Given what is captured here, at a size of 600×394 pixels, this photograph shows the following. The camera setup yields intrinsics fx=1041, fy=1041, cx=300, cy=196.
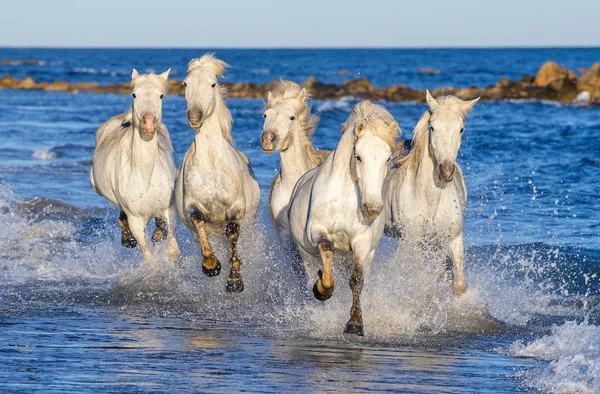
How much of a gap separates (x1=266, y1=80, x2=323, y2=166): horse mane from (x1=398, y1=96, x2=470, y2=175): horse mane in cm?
88

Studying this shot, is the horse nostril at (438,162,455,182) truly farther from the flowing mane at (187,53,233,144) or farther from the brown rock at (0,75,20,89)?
the brown rock at (0,75,20,89)

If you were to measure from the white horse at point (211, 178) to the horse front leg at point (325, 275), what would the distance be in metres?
1.39

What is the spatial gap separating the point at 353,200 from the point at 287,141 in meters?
1.51

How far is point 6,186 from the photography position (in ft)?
52.7

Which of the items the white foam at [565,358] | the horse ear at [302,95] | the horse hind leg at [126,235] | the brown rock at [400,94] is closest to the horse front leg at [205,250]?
the horse ear at [302,95]

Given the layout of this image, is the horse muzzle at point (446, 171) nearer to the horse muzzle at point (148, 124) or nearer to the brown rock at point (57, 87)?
the horse muzzle at point (148, 124)

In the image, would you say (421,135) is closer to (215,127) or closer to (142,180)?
(215,127)

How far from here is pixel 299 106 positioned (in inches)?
344

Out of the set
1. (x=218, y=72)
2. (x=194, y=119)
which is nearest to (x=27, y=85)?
(x=218, y=72)

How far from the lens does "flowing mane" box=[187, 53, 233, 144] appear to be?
8648mm

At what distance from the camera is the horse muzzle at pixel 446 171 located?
7.60 meters

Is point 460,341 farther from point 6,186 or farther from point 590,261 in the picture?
point 6,186

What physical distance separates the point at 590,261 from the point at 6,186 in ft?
30.3

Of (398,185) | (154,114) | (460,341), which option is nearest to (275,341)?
(460,341)
